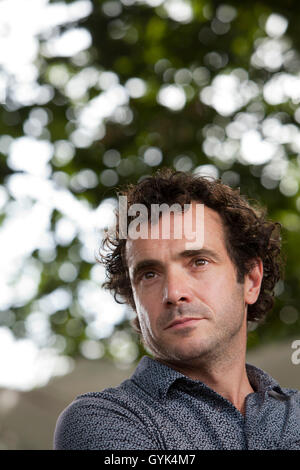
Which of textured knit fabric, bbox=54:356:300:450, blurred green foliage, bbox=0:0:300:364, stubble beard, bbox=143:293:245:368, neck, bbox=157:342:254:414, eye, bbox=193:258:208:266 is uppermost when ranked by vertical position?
blurred green foliage, bbox=0:0:300:364

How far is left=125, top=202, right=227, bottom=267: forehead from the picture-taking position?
66.4 inches

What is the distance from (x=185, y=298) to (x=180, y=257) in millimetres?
111

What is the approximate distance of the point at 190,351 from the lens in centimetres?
162

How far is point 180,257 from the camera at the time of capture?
168 centimetres

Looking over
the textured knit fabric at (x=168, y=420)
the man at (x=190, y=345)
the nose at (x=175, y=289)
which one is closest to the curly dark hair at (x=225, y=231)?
the man at (x=190, y=345)

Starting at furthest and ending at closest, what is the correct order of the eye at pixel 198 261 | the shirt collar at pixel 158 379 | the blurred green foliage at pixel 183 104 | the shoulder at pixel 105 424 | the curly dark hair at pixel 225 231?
the blurred green foliage at pixel 183 104 → the curly dark hair at pixel 225 231 → the eye at pixel 198 261 → the shirt collar at pixel 158 379 → the shoulder at pixel 105 424

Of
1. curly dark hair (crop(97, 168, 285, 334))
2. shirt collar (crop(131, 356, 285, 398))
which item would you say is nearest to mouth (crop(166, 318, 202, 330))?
shirt collar (crop(131, 356, 285, 398))

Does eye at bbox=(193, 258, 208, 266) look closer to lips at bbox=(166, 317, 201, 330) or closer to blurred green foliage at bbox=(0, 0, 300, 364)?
lips at bbox=(166, 317, 201, 330)

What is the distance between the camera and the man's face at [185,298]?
1622mm

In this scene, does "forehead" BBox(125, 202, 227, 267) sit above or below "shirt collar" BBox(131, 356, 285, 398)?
above

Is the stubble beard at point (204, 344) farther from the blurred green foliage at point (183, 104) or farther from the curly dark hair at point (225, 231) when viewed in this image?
the blurred green foliage at point (183, 104)

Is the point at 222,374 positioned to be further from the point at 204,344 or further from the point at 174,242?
the point at 174,242
